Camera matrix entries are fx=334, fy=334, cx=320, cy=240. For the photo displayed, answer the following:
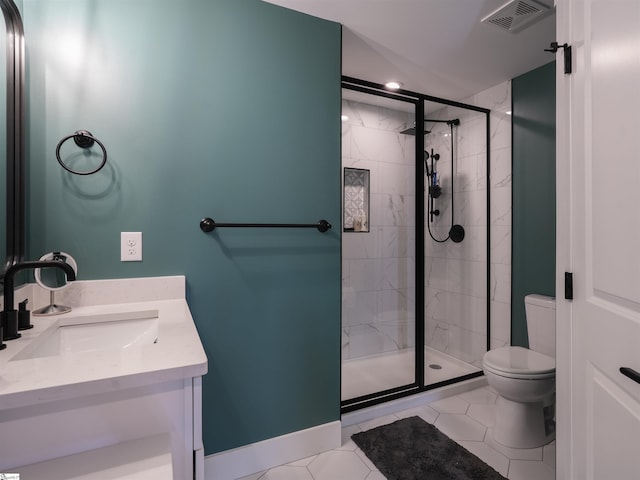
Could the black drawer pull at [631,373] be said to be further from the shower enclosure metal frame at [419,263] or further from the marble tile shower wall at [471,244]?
the marble tile shower wall at [471,244]

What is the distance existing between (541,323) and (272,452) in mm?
1784

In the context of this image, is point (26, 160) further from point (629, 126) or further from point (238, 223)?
point (629, 126)

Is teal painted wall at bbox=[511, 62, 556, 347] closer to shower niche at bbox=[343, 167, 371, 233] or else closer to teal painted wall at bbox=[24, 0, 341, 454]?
shower niche at bbox=[343, 167, 371, 233]

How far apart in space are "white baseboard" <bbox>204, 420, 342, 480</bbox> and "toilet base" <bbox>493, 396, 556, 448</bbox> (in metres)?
0.93

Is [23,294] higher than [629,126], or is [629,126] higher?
[629,126]

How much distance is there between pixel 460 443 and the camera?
6.12 ft

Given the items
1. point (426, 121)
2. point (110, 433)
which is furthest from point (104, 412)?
point (426, 121)

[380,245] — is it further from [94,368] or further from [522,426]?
[94,368]

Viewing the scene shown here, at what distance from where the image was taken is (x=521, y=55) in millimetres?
2180

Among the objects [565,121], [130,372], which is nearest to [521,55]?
[565,121]

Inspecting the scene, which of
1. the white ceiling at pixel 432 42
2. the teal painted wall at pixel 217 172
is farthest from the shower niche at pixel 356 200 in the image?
the teal painted wall at pixel 217 172

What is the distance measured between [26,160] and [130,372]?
3.55 feet

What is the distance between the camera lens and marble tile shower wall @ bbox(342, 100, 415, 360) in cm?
266

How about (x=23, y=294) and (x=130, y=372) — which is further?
(x=23, y=294)
